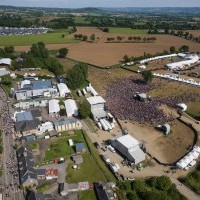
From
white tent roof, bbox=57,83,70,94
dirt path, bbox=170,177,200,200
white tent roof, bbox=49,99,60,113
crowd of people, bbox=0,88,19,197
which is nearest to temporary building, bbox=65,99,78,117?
white tent roof, bbox=49,99,60,113

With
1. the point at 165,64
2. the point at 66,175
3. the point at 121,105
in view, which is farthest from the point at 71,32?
the point at 66,175

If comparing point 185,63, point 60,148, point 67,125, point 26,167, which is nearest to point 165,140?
point 67,125

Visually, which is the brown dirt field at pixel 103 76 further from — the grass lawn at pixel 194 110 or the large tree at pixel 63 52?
the grass lawn at pixel 194 110

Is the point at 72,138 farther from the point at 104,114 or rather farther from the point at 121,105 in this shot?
the point at 121,105

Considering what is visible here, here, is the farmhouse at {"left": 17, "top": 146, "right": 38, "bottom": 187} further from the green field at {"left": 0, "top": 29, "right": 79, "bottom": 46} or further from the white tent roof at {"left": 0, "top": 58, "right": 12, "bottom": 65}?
the green field at {"left": 0, "top": 29, "right": 79, "bottom": 46}

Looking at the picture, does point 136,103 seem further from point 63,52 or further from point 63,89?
point 63,52

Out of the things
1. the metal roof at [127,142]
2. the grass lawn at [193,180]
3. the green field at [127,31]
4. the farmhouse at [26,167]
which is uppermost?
the green field at [127,31]

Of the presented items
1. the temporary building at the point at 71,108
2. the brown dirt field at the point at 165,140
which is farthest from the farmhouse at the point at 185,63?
the temporary building at the point at 71,108
